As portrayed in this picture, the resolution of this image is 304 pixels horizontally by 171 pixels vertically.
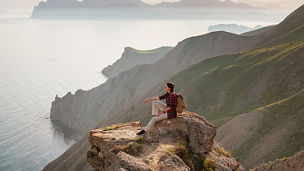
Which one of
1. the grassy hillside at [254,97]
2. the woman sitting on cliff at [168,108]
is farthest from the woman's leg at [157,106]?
the grassy hillside at [254,97]

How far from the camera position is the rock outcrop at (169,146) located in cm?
1220

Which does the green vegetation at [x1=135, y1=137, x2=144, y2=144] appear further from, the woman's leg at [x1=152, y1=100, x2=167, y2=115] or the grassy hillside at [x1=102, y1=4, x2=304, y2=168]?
the grassy hillside at [x1=102, y1=4, x2=304, y2=168]

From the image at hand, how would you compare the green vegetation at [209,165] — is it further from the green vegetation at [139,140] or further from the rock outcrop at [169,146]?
the green vegetation at [139,140]

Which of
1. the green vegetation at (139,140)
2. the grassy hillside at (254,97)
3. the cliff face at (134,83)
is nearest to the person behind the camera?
the green vegetation at (139,140)

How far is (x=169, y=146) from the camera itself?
12969 millimetres

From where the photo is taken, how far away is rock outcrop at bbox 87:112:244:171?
1220 centimetres

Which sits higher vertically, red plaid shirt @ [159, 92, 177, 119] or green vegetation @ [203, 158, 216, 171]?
red plaid shirt @ [159, 92, 177, 119]

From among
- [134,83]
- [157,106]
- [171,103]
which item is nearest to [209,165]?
[171,103]

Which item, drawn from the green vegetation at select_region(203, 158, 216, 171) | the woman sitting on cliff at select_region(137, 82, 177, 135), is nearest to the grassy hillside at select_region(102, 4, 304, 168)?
the green vegetation at select_region(203, 158, 216, 171)

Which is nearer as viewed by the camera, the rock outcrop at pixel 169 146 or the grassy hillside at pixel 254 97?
the rock outcrop at pixel 169 146

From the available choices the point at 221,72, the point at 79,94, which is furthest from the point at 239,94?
the point at 79,94

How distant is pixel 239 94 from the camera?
5503 centimetres

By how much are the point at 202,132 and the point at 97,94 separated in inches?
4732

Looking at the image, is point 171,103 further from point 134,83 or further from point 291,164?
point 134,83
